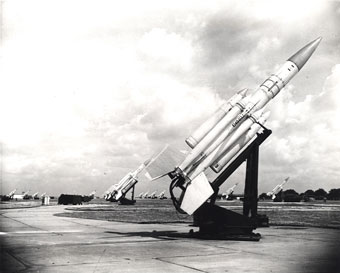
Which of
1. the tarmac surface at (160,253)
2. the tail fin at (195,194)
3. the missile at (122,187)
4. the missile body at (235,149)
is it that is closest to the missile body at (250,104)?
the missile body at (235,149)

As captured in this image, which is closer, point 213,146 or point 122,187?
point 213,146

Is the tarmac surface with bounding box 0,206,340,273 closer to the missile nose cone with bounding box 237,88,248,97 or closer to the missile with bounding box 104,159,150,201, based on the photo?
the missile nose cone with bounding box 237,88,248,97

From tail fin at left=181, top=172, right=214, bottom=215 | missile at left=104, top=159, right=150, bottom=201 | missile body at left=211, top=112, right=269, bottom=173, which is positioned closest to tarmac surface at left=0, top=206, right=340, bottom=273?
tail fin at left=181, top=172, right=214, bottom=215

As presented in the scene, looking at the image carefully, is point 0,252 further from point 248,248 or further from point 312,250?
point 312,250

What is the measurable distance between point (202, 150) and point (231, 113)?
5.29 ft

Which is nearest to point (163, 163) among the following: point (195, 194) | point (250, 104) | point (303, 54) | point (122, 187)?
point (195, 194)

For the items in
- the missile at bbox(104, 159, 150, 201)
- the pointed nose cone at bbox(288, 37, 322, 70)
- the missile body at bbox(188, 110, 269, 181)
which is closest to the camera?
the missile body at bbox(188, 110, 269, 181)

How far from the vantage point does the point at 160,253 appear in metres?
10.5

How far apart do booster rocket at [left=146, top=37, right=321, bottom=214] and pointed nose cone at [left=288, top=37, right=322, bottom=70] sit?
136 cm

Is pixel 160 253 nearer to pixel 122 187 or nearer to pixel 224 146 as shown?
pixel 224 146

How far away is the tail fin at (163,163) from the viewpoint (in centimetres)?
1343

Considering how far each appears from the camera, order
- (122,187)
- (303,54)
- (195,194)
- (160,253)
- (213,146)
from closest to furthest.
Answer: (160,253) → (195,194) → (213,146) → (303,54) → (122,187)

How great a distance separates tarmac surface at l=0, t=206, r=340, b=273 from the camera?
28.3ft

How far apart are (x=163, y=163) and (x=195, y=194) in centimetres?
156
